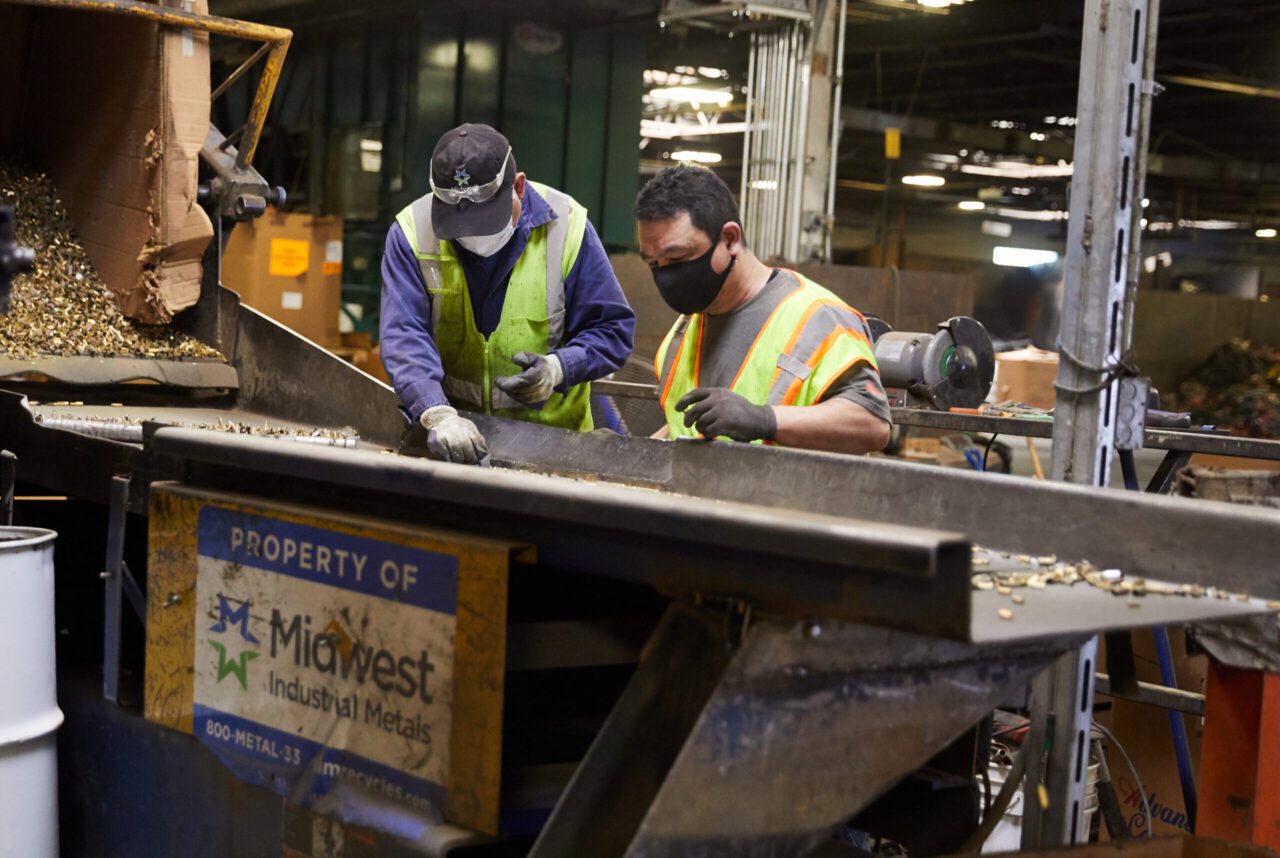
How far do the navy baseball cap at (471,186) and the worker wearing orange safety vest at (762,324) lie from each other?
51 cm

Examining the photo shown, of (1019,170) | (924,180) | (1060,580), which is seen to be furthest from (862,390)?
(924,180)

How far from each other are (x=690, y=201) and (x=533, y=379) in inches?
28.4

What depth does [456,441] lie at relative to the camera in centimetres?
299

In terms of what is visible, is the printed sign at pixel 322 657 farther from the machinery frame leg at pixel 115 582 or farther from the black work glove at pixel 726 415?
the black work glove at pixel 726 415

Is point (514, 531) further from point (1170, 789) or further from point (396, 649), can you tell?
point (1170, 789)

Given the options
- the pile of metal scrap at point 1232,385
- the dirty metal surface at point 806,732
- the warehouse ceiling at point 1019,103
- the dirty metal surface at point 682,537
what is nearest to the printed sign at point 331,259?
the warehouse ceiling at point 1019,103

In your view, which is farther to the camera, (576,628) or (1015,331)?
(1015,331)

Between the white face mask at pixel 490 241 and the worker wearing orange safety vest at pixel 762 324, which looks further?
the white face mask at pixel 490 241

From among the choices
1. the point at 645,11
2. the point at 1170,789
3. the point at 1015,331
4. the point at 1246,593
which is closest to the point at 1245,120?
the point at 1015,331

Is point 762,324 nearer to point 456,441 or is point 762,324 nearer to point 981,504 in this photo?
point 456,441

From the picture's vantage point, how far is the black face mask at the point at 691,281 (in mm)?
2949

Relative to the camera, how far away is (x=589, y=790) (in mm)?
1788

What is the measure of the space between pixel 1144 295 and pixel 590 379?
1294 centimetres

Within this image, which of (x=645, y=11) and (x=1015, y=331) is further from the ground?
(x=645, y=11)
